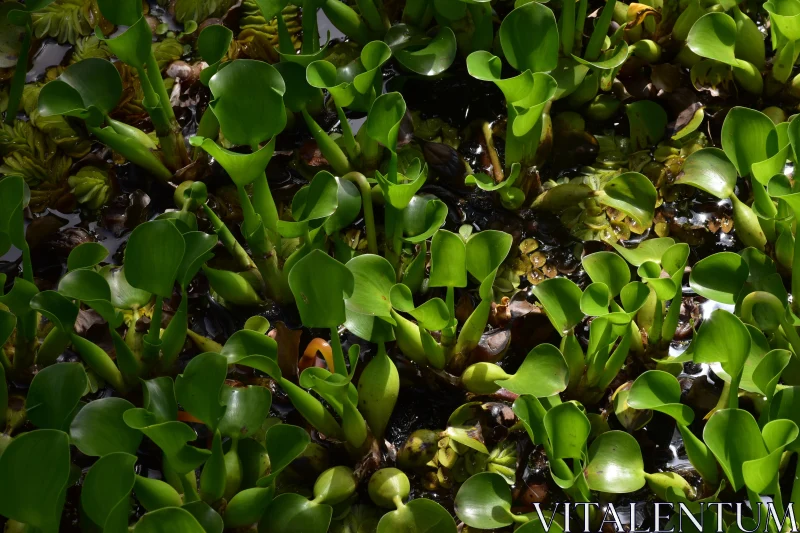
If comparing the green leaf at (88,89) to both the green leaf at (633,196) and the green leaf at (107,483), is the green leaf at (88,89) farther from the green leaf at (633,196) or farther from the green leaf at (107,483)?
the green leaf at (633,196)

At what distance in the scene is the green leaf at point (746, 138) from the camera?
120cm

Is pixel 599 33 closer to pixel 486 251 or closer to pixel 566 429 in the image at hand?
pixel 486 251

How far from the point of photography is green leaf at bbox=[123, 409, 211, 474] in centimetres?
89

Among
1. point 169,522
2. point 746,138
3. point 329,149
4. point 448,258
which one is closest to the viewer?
point 169,522

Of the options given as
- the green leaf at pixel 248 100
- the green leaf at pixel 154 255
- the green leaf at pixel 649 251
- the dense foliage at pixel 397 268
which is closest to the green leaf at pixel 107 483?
the dense foliage at pixel 397 268

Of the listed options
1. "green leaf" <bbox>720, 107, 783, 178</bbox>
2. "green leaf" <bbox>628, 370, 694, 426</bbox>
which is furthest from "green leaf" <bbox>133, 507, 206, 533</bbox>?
"green leaf" <bbox>720, 107, 783, 178</bbox>

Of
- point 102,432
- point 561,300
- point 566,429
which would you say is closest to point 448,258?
point 561,300

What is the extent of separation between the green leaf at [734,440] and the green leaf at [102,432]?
0.65 metres

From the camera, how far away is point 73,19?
157 centimetres

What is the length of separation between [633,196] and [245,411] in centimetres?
68

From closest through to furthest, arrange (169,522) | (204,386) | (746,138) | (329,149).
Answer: (169,522), (204,386), (746,138), (329,149)

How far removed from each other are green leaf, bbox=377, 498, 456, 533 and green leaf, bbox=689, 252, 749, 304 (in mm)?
457

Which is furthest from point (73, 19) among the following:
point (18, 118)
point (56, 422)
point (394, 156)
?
point (56, 422)

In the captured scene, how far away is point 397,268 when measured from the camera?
126cm
